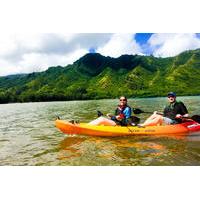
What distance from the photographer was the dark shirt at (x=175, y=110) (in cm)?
1171

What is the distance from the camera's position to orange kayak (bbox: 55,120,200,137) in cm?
1185

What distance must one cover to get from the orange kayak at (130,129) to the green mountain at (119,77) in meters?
65.1

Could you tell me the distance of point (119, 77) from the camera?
12069cm

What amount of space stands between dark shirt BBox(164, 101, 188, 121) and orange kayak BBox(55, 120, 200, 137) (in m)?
0.42

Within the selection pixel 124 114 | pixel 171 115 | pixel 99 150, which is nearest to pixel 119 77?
pixel 171 115

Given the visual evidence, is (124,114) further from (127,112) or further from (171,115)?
(171,115)

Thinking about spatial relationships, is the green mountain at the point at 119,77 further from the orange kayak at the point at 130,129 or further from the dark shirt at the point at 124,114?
the dark shirt at the point at 124,114

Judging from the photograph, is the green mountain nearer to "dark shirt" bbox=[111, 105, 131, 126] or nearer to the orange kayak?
the orange kayak

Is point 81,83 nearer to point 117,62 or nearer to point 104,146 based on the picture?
point 117,62

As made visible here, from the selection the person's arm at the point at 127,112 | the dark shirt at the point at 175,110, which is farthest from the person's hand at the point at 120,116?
the dark shirt at the point at 175,110

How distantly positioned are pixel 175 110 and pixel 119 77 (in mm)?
109350

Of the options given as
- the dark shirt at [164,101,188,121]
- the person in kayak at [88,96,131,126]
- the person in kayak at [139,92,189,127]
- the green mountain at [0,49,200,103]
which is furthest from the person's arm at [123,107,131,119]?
the green mountain at [0,49,200,103]
